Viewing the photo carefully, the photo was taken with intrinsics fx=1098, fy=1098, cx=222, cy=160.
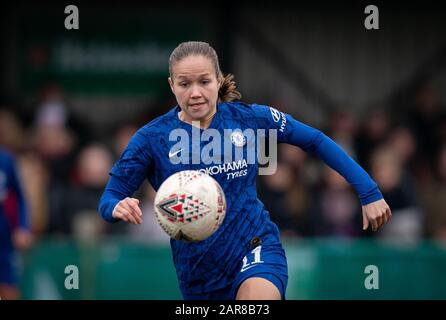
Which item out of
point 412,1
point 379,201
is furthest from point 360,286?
point 412,1

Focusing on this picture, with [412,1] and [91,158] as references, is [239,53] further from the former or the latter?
[91,158]

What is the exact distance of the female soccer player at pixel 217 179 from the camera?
22.6 ft

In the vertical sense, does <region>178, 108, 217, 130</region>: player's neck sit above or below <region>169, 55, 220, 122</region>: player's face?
below

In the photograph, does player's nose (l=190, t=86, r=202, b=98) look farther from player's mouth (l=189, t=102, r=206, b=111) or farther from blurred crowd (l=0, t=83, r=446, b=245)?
blurred crowd (l=0, t=83, r=446, b=245)

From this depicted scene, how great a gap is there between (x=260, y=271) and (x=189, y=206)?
73cm

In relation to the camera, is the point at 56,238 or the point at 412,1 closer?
the point at 56,238

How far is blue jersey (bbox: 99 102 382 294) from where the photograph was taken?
6.97 m

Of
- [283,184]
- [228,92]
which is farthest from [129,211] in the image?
[283,184]

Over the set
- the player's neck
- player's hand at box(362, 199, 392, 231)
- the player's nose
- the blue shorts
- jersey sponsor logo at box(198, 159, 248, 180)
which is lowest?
the blue shorts

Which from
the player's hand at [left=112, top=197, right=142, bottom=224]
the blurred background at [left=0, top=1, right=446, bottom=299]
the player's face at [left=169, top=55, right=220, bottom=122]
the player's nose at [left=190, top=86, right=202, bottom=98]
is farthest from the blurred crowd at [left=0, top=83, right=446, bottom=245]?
the player's hand at [left=112, top=197, right=142, bottom=224]

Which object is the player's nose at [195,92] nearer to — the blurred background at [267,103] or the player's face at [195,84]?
the player's face at [195,84]

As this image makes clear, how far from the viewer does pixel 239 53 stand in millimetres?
16859

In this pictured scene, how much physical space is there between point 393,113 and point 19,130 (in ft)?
18.4
